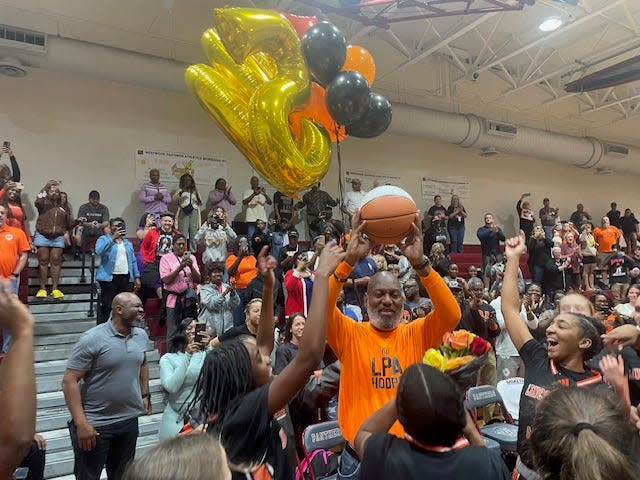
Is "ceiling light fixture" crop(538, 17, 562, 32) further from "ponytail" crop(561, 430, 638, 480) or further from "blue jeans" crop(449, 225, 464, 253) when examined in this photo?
"ponytail" crop(561, 430, 638, 480)

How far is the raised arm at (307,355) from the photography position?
4.61ft

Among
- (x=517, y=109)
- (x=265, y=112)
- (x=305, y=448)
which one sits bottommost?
(x=305, y=448)

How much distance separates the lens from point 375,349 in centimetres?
208

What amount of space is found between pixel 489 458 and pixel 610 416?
30cm

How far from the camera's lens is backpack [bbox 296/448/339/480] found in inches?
107

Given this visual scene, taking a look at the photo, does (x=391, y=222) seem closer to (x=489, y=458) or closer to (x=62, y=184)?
(x=489, y=458)

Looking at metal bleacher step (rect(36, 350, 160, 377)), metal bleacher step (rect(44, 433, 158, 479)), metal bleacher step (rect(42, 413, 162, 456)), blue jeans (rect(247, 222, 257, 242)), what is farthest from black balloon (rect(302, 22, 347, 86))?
blue jeans (rect(247, 222, 257, 242))

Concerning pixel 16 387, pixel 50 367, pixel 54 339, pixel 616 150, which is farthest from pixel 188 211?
pixel 616 150

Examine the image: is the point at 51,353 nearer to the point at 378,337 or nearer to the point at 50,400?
the point at 50,400

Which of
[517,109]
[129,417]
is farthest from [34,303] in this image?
[517,109]

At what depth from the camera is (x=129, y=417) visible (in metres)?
2.87

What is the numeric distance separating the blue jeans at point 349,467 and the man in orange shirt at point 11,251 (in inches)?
160

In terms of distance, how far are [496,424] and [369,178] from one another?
8.10 metres

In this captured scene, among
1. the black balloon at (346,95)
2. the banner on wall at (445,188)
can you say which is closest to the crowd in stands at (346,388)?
the black balloon at (346,95)
